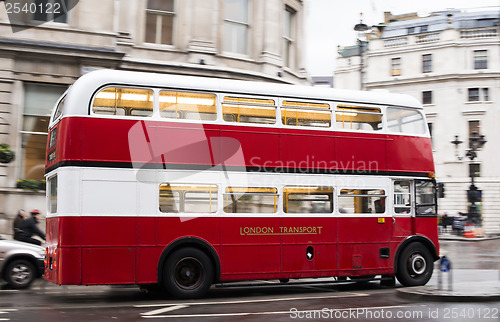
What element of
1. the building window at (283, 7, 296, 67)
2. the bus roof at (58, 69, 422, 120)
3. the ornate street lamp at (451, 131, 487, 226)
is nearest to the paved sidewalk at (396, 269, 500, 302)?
the bus roof at (58, 69, 422, 120)

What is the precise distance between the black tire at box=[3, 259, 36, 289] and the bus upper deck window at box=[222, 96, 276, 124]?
5.80m

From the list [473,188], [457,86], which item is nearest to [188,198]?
[473,188]

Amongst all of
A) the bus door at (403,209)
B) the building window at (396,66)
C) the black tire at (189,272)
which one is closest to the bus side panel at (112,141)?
the black tire at (189,272)

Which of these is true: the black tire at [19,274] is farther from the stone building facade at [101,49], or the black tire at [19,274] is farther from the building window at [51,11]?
the building window at [51,11]

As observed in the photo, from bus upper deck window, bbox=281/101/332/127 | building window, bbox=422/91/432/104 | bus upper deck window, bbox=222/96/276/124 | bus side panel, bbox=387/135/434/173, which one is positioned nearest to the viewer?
bus upper deck window, bbox=222/96/276/124

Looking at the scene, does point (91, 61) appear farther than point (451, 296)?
Yes

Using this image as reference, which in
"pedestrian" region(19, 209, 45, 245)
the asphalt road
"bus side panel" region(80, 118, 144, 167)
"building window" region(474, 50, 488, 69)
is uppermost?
"building window" region(474, 50, 488, 69)

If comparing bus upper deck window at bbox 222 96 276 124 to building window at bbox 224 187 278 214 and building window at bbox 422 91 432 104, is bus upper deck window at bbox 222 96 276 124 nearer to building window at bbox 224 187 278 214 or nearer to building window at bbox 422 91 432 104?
building window at bbox 224 187 278 214

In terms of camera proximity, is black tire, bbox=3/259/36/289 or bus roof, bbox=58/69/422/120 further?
black tire, bbox=3/259/36/289

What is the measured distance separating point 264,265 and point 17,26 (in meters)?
12.0

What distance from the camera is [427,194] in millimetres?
14469

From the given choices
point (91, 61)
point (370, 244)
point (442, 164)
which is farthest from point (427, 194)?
point (442, 164)

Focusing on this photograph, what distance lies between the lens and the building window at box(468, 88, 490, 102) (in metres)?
53.5

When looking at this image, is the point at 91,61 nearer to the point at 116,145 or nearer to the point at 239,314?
the point at 116,145
